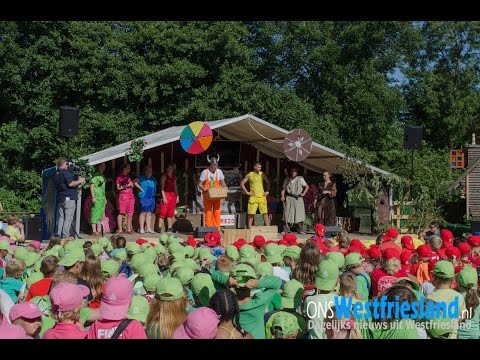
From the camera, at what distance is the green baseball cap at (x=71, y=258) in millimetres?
6395

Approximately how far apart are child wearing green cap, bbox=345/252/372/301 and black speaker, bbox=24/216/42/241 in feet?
31.1

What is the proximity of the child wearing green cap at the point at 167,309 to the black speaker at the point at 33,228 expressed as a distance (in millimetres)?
10558

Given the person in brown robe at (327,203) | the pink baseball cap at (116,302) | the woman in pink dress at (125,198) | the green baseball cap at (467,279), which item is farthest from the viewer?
the person in brown robe at (327,203)

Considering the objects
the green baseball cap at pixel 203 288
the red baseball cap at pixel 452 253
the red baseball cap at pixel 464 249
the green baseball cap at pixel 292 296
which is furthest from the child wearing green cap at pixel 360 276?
the red baseball cap at pixel 464 249

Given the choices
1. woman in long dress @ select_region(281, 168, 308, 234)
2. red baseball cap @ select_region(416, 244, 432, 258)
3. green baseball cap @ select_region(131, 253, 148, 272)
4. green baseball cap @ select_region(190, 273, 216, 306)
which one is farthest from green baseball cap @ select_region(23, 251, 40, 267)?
woman in long dress @ select_region(281, 168, 308, 234)

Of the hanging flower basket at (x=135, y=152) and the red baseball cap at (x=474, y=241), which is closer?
the red baseball cap at (x=474, y=241)

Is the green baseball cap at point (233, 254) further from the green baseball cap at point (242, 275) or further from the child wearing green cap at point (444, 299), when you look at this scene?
the child wearing green cap at point (444, 299)

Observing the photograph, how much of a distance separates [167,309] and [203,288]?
817 mm

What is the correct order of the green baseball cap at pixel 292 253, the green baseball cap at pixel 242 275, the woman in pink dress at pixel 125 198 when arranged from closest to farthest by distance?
the green baseball cap at pixel 242 275 → the green baseball cap at pixel 292 253 → the woman in pink dress at pixel 125 198

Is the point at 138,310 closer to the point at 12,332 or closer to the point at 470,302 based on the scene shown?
the point at 12,332

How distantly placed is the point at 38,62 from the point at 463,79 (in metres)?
18.1

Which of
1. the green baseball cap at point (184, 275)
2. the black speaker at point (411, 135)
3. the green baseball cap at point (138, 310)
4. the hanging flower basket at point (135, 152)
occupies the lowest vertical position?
the green baseball cap at point (138, 310)

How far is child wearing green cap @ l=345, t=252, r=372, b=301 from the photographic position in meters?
5.63
